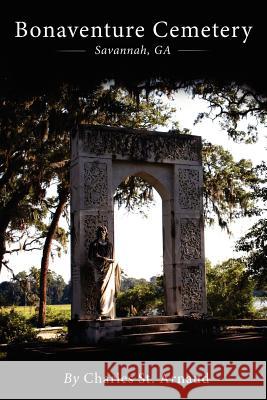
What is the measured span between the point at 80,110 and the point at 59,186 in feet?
14.3

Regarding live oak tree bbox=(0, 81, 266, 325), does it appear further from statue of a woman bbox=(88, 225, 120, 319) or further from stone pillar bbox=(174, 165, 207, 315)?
statue of a woman bbox=(88, 225, 120, 319)

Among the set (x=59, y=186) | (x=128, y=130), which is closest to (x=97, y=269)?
(x=128, y=130)

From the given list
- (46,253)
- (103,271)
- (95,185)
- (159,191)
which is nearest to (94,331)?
(103,271)

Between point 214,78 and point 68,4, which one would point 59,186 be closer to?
point 214,78

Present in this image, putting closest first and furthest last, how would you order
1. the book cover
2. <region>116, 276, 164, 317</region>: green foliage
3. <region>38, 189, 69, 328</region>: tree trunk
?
the book cover, <region>38, 189, 69, 328</region>: tree trunk, <region>116, 276, 164, 317</region>: green foliage

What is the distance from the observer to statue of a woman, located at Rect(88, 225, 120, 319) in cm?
1126

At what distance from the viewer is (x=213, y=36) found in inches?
397

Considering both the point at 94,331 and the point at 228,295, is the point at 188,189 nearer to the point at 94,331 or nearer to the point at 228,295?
the point at 94,331

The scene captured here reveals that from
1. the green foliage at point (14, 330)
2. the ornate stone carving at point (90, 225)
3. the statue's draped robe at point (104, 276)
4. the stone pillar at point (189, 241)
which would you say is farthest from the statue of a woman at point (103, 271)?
the green foliage at point (14, 330)

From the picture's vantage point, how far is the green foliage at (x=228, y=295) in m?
18.6

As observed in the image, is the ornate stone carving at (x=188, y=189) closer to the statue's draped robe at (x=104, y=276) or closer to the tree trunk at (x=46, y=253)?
the statue's draped robe at (x=104, y=276)

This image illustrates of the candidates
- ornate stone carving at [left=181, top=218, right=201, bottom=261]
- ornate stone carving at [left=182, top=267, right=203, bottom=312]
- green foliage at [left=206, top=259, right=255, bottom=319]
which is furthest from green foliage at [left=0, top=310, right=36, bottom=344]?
green foliage at [left=206, top=259, right=255, bottom=319]

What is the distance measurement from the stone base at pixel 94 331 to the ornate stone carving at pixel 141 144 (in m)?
3.95

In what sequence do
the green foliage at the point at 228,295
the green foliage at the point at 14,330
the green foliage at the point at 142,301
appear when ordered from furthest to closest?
the green foliage at the point at 142,301
the green foliage at the point at 228,295
the green foliage at the point at 14,330
